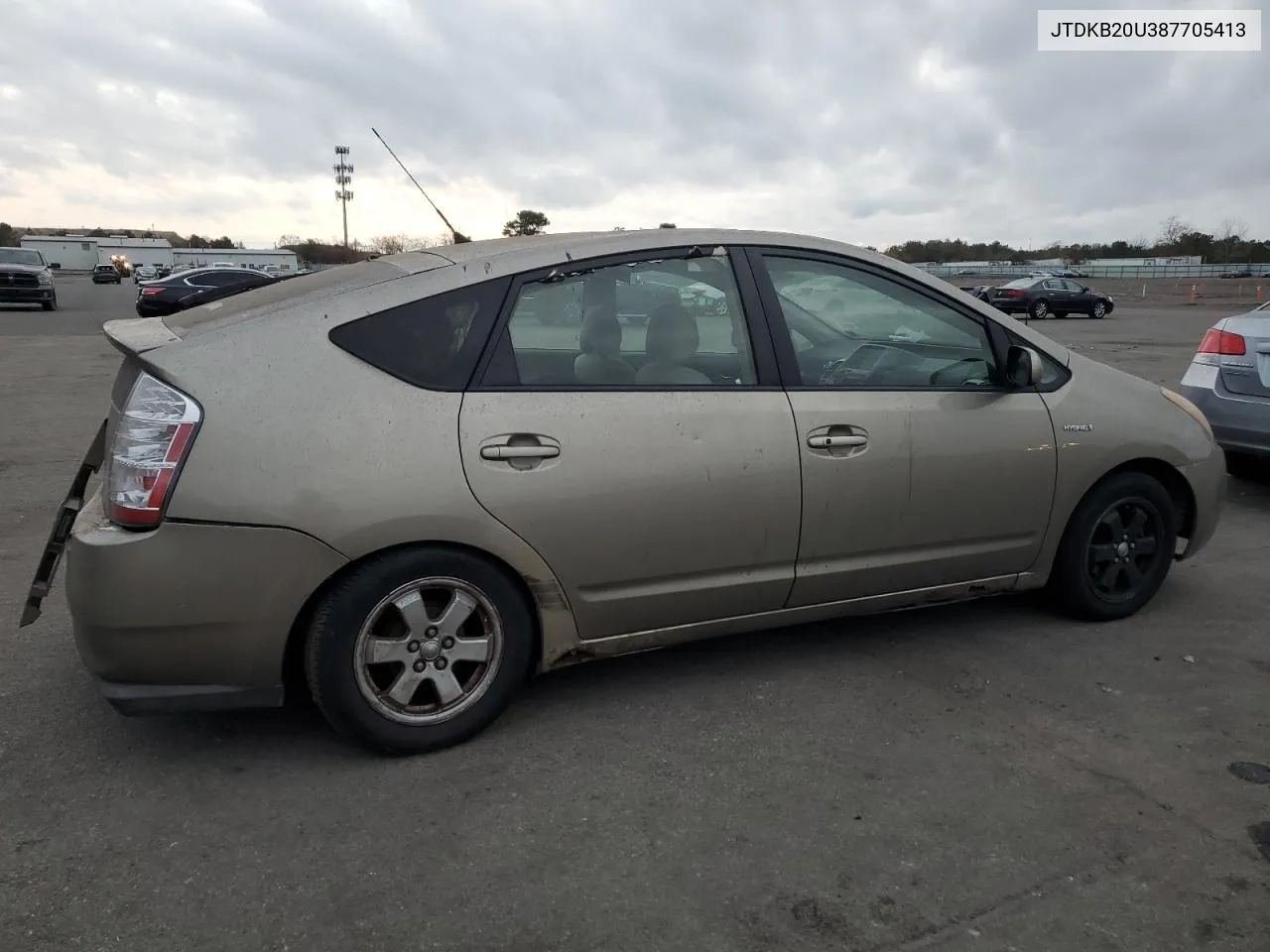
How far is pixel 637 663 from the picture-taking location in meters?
3.85

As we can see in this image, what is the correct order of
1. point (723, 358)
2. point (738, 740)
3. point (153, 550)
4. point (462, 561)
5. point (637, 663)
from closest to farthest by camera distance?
point (153, 550), point (462, 561), point (738, 740), point (723, 358), point (637, 663)

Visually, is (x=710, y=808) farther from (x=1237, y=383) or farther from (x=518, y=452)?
(x=1237, y=383)

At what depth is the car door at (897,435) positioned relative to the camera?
352 centimetres

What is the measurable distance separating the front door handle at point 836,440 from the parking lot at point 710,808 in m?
0.89

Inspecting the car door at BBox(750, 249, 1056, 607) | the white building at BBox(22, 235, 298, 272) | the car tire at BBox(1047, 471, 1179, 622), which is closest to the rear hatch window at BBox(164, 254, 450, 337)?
the car door at BBox(750, 249, 1056, 607)

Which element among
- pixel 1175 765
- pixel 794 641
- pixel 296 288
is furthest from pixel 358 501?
pixel 1175 765

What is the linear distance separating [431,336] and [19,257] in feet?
105

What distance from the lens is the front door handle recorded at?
3.45 meters

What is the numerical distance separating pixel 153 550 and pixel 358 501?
0.56 meters

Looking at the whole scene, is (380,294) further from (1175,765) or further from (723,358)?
(1175,765)

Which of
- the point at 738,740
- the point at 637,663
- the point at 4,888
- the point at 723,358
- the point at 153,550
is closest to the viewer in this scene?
the point at 4,888

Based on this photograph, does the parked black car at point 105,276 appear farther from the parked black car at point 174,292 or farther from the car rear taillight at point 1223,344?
the car rear taillight at point 1223,344

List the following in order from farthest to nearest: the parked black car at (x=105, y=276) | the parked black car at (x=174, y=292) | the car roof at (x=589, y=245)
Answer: the parked black car at (x=105, y=276) < the parked black car at (x=174, y=292) < the car roof at (x=589, y=245)

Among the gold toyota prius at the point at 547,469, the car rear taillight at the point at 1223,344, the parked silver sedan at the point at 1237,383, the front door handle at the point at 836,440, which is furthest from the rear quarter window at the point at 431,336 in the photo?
the car rear taillight at the point at 1223,344
